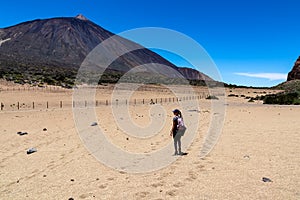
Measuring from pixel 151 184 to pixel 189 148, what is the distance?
415 cm

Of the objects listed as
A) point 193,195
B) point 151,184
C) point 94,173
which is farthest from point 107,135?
point 193,195

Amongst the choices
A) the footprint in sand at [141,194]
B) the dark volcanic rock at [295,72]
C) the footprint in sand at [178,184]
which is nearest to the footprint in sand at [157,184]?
the footprint in sand at [178,184]

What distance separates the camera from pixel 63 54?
7372 inches

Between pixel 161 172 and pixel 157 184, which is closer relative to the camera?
pixel 157 184

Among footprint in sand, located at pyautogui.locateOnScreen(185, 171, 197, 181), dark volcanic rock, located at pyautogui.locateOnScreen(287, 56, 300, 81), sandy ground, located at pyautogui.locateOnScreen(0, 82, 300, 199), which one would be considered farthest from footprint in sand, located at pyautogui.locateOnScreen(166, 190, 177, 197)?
dark volcanic rock, located at pyautogui.locateOnScreen(287, 56, 300, 81)

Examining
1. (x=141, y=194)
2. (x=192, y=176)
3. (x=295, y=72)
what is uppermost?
(x=295, y=72)

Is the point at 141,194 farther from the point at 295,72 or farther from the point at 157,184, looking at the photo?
the point at 295,72

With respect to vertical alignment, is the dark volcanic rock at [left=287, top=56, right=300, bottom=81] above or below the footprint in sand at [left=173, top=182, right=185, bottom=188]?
above

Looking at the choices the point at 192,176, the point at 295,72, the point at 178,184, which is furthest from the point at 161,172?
the point at 295,72

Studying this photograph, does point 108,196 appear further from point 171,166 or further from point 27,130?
point 27,130

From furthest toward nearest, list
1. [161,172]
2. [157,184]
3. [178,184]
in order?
[161,172]
[157,184]
[178,184]

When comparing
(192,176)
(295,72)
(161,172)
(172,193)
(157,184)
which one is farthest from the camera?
(295,72)

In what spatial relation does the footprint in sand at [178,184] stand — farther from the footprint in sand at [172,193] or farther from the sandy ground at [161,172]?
the footprint in sand at [172,193]

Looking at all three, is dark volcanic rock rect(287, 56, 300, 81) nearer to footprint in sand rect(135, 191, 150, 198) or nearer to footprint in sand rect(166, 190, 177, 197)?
footprint in sand rect(166, 190, 177, 197)
